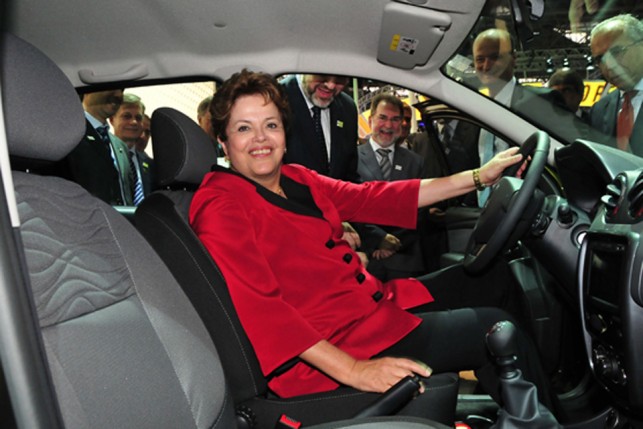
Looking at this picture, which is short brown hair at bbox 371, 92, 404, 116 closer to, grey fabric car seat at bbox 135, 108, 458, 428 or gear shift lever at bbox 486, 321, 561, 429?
grey fabric car seat at bbox 135, 108, 458, 428

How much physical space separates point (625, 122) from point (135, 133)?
113 inches

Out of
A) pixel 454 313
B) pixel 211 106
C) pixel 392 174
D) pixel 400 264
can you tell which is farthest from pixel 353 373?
pixel 392 174

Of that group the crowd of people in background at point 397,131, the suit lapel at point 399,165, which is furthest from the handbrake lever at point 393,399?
the suit lapel at point 399,165

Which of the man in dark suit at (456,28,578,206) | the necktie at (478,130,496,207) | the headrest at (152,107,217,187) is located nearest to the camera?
the headrest at (152,107,217,187)

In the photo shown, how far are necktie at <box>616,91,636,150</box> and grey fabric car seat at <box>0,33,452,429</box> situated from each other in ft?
3.85

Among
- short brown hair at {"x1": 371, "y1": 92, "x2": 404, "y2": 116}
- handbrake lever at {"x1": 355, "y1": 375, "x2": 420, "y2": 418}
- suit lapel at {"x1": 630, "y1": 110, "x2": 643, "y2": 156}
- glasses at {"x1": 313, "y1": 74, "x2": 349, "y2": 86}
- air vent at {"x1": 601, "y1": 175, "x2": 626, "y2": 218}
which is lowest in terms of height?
handbrake lever at {"x1": 355, "y1": 375, "x2": 420, "y2": 418}

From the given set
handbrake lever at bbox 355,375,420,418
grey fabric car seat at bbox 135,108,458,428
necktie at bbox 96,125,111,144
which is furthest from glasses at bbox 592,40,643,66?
necktie at bbox 96,125,111,144

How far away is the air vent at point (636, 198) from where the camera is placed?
129cm

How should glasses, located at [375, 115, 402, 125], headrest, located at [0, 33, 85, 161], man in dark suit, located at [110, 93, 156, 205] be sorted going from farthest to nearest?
1. glasses, located at [375, 115, 402, 125]
2. man in dark suit, located at [110, 93, 156, 205]
3. headrest, located at [0, 33, 85, 161]

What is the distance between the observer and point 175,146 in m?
1.51

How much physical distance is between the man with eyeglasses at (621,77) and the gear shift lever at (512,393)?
2.60 ft

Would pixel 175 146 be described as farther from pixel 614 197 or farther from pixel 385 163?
pixel 385 163

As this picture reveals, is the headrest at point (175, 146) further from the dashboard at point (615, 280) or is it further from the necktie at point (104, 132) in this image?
the necktie at point (104, 132)

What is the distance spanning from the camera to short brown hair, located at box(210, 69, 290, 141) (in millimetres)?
1739
